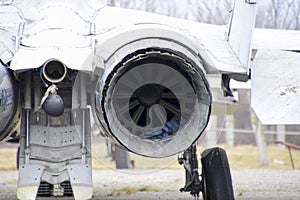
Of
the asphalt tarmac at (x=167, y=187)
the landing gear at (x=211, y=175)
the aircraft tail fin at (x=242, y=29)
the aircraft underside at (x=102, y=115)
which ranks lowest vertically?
the asphalt tarmac at (x=167, y=187)

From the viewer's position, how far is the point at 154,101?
20.6 feet

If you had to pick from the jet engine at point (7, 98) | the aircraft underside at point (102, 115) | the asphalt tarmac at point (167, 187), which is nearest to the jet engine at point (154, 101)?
the aircraft underside at point (102, 115)

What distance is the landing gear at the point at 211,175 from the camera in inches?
277

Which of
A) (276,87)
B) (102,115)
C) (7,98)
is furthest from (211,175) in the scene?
(7,98)

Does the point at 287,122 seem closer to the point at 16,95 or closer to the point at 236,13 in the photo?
the point at 236,13

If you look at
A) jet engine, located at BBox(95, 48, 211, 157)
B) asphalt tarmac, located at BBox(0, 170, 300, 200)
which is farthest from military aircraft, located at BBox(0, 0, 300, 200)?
asphalt tarmac, located at BBox(0, 170, 300, 200)

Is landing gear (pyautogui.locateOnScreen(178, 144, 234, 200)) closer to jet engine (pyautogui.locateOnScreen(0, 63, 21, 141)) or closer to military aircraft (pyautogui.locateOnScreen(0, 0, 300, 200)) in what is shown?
military aircraft (pyautogui.locateOnScreen(0, 0, 300, 200))

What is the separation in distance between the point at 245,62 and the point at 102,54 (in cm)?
144

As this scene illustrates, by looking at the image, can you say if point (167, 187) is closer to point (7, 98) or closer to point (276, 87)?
point (276, 87)

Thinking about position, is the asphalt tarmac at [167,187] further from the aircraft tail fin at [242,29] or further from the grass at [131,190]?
the aircraft tail fin at [242,29]

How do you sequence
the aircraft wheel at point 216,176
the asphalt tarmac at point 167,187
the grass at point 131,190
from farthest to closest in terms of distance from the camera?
the grass at point 131,190 → the asphalt tarmac at point 167,187 → the aircraft wheel at point 216,176

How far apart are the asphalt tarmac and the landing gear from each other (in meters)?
0.94

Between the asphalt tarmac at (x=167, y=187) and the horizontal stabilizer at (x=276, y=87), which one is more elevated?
the horizontal stabilizer at (x=276, y=87)

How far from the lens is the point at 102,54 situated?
586 cm
